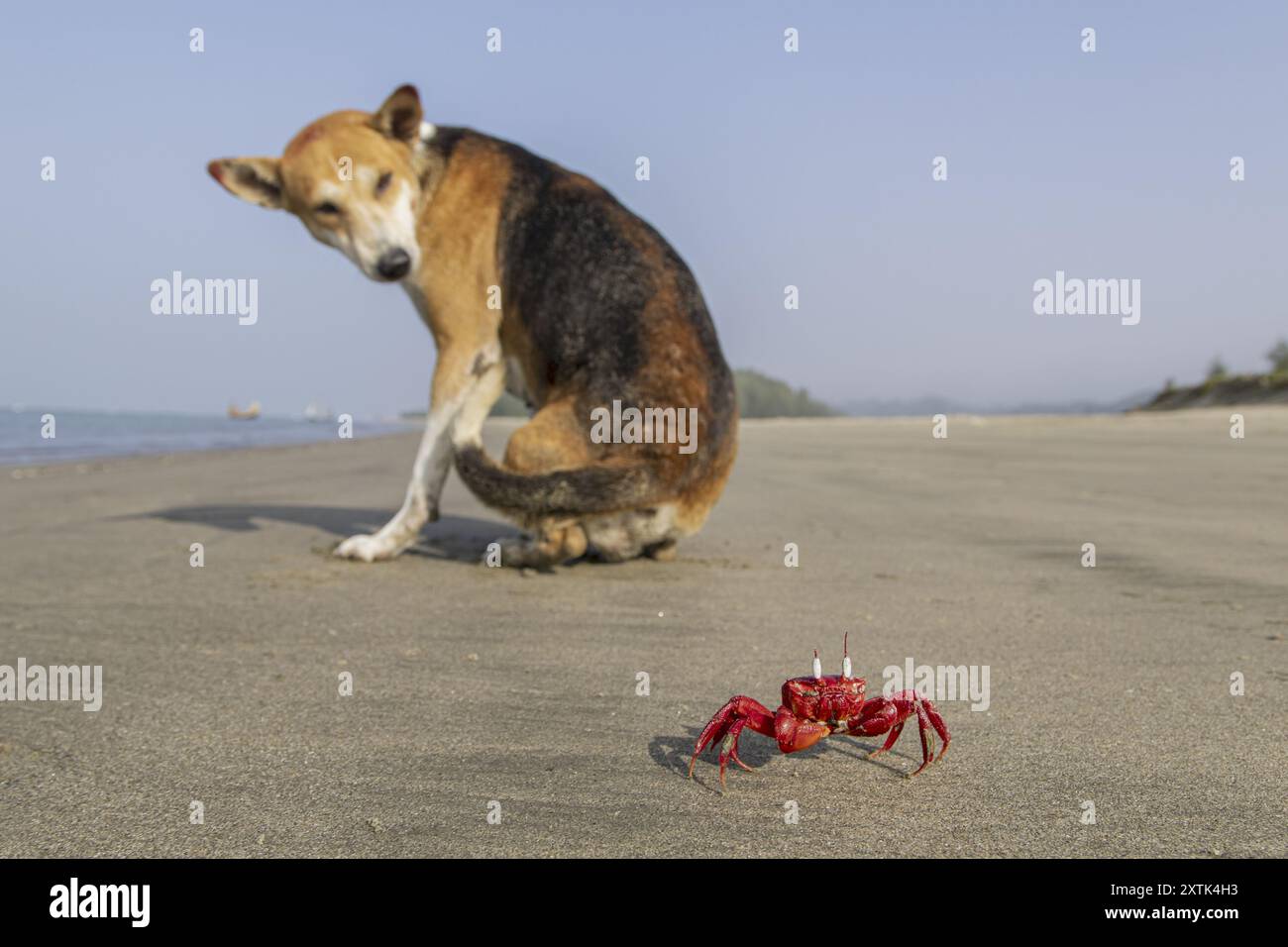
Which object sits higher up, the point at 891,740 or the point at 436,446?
the point at 436,446

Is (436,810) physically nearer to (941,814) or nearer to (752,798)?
(752,798)

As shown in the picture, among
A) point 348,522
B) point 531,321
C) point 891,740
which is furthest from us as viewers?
point 348,522

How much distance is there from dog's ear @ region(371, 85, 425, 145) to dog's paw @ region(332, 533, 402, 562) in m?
2.39

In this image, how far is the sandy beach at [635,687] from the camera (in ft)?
7.41

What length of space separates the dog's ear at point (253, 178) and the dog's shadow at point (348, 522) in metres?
2.34

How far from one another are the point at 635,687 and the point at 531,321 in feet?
9.27

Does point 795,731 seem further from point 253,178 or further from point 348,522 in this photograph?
point 348,522

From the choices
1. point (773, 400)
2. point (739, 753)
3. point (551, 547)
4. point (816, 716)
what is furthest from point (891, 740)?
point (773, 400)

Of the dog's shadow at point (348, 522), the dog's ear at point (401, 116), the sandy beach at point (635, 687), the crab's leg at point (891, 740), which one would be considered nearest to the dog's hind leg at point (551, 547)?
the sandy beach at point (635, 687)

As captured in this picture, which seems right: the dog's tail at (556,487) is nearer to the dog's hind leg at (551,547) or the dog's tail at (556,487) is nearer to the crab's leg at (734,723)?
the dog's hind leg at (551,547)

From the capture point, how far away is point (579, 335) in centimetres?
539

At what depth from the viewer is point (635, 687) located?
339 centimetres
